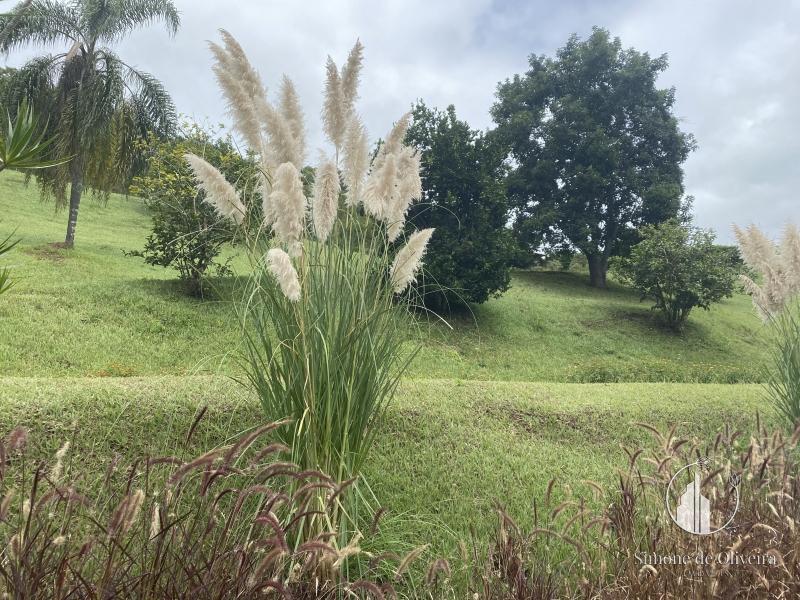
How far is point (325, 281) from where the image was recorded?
2797 mm

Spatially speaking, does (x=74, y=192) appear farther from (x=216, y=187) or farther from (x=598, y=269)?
(x=598, y=269)

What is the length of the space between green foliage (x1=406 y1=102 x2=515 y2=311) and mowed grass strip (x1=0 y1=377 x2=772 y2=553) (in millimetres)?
6302

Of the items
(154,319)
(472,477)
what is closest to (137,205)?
(154,319)

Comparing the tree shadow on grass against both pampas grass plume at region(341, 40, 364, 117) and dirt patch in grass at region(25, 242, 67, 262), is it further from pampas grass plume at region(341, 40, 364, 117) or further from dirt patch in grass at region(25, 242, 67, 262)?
pampas grass plume at region(341, 40, 364, 117)

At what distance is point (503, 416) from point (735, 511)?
3.26 metres

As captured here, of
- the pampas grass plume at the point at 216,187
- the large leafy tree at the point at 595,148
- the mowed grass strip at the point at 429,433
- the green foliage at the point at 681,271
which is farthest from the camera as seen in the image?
the large leafy tree at the point at 595,148

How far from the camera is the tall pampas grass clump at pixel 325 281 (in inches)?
99.7

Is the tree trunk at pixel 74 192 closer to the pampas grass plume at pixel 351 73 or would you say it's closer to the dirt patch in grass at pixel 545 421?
the dirt patch in grass at pixel 545 421

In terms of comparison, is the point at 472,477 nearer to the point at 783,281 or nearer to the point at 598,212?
the point at 783,281

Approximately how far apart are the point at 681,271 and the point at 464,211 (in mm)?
6739

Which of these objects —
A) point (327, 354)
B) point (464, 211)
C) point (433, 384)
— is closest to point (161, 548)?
point (327, 354)

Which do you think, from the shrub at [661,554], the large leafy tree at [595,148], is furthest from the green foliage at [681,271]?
the shrub at [661,554]

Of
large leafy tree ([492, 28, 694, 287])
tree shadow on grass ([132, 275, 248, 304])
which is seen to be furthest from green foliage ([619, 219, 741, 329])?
tree shadow on grass ([132, 275, 248, 304])

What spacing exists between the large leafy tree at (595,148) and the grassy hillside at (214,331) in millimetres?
3207
